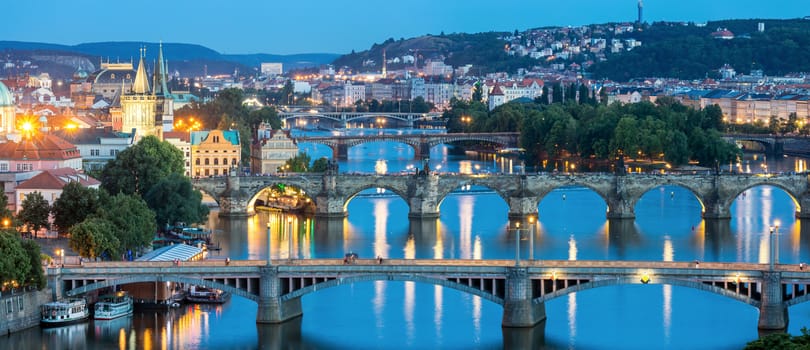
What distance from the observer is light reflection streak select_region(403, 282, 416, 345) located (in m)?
33.8

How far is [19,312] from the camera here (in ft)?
108

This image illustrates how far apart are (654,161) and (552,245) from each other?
2719 cm

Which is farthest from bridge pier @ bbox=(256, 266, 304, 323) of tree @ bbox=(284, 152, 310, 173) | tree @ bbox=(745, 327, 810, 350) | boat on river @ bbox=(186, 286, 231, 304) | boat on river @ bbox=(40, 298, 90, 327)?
tree @ bbox=(284, 152, 310, 173)

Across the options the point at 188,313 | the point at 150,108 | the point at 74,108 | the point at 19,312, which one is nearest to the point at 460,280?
the point at 188,313

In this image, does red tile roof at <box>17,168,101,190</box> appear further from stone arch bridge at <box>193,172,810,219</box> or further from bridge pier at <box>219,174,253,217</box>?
stone arch bridge at <box>193,172,810,219</box>

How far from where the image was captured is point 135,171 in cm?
5044

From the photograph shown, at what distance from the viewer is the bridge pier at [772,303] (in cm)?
3275

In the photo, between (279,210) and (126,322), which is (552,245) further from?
(126,322)

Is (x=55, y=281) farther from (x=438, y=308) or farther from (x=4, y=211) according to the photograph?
(x=438, y=308)

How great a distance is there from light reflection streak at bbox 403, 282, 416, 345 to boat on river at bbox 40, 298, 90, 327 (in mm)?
6353

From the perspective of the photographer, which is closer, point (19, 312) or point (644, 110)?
point (19, 312)

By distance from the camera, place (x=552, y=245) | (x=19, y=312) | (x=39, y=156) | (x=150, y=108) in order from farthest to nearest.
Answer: (x=150, y=108) < (x=39, y=156) < (x=552, y=245) < (x=19, y=312)

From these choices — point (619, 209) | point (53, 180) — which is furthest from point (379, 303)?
point (619, 209)

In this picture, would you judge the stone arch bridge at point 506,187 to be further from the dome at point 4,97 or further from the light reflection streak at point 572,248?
the dome at point 4,97
